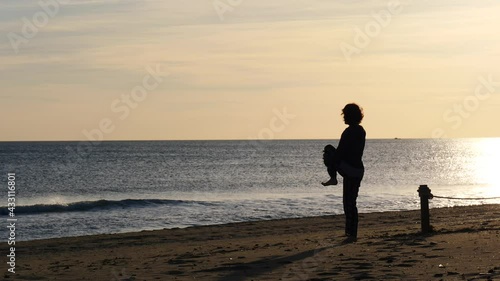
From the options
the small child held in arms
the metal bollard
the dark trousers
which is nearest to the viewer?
the small child held in arms

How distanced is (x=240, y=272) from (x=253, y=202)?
94.6 feet

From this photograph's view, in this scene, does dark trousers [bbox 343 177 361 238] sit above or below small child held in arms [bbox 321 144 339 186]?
below

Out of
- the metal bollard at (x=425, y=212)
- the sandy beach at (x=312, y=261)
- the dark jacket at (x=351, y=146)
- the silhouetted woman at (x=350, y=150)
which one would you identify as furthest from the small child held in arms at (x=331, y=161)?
the metal bollard at (x=425, y=212)

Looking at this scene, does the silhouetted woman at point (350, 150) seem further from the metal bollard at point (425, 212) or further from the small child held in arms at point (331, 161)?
the metal bollard at point (425, 212)

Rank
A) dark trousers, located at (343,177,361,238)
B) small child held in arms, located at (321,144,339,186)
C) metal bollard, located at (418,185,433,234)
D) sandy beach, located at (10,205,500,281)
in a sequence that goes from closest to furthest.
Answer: sandy beach, located at (10,205,500,281), small child held in arms, located at (321,144,339,186), dark trousers, located at (343,177,361,238), metal bollard, located at (418,185,433,234)

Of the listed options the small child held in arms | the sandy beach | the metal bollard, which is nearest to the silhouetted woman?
the small child held in arms

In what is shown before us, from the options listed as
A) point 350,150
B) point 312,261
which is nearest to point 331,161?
point 350,150

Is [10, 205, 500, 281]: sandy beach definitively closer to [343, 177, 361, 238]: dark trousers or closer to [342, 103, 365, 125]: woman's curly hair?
[343, 177, 361, 238]: dark trousers

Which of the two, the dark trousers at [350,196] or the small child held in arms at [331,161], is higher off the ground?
the small child held in arms at [331,161]

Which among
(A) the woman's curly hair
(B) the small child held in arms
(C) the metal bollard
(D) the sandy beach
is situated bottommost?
(D) the sandy beach

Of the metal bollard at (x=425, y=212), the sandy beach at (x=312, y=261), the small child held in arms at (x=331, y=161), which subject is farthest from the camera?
the metal bollard at (x=425, y=212)

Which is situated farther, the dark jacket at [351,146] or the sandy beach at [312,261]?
the dark jacket at [351,146]

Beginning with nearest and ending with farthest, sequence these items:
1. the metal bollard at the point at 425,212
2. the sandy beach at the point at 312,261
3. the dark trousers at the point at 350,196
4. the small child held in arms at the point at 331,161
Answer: the sandy beach at the point at 312,261 < the small child held in arms at the point at 331,161 < the dark trousers at the point at 350,196 < the metal bollard at the point at 425,212

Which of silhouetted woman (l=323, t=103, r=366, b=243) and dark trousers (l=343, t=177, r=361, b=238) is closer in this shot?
silhouetted woman (l=323, t=103, r=366, b=243)
